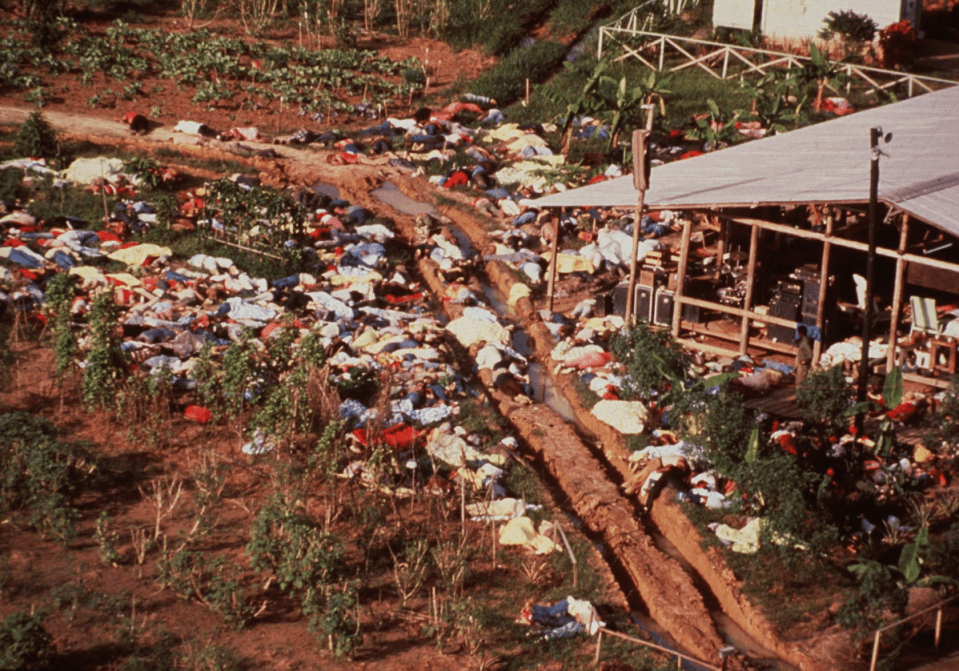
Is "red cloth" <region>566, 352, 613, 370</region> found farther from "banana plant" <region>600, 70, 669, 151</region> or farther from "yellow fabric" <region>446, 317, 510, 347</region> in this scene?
"banana plant" <region>600, 70, 669, 151</region>

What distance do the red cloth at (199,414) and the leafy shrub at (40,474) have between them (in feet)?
4.13

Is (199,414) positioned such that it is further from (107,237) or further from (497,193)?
(497,193)

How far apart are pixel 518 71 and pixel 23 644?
19.3 m

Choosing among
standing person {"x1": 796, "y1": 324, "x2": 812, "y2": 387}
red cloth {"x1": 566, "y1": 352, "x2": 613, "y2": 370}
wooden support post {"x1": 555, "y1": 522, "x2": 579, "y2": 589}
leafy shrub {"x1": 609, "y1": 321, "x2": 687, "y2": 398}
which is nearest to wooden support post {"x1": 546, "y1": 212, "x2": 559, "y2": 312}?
red cloth {"x1": 566, "y1": 352, "x2": 613, "y2": 370}

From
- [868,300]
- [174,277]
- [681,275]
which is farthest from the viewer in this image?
[174,277]

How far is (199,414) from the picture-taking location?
1123 cm

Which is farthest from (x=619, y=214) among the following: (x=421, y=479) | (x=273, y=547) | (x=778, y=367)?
(x=273, y=547)

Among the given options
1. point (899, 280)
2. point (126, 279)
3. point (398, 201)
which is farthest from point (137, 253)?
point (899, 280)

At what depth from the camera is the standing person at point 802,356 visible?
1262 cm

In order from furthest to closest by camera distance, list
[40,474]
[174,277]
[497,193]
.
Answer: [497,193] < [174,277] < [40,474]

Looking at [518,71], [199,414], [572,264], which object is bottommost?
[199,414]

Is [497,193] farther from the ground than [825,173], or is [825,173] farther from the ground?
[825,173]

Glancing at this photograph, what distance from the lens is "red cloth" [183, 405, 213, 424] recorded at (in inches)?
441

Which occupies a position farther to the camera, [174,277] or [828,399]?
[174,277]
